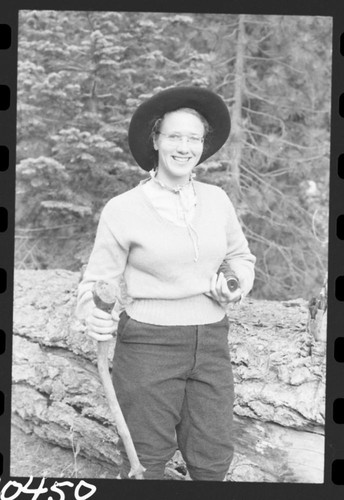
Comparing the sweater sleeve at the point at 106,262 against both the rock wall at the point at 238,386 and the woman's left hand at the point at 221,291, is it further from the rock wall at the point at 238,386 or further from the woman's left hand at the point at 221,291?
the rock wall at the point at 238,386

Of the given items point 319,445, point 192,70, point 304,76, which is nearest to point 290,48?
point 304,76

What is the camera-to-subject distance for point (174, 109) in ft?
7.62

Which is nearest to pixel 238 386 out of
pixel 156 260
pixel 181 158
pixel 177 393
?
pixel 177 393

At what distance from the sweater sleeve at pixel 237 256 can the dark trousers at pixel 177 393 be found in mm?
178

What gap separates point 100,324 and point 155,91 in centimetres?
162

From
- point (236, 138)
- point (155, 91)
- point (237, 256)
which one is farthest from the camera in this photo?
point (236, 138)

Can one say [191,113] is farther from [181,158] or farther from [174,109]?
[181,158]

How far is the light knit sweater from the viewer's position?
2281 millimetres

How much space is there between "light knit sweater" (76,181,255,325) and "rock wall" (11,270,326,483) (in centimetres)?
60

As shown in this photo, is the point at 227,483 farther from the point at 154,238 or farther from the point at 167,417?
the point at 154,238

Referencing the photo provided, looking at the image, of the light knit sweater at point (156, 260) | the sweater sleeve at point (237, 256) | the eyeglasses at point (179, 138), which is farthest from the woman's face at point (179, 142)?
the sweater sleeve at point (237, 256)

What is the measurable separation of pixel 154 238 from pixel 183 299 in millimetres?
254

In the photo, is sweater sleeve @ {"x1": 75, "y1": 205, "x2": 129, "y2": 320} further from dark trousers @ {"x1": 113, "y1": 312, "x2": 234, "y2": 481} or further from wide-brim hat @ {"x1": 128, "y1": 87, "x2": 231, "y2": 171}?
wide-brim hat @ {"x1": 128, "y1": 87, "x2": 231, "y2": 171}

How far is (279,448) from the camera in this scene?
277 cm
